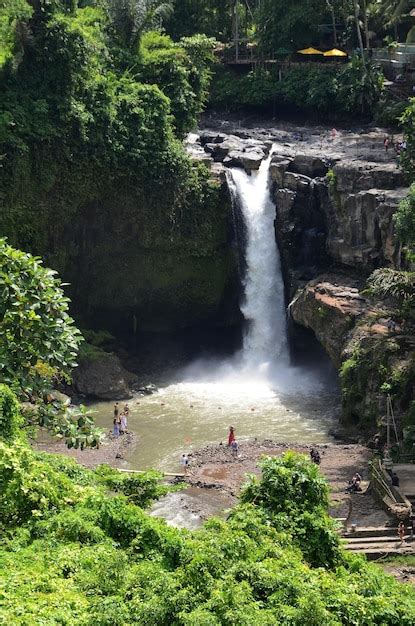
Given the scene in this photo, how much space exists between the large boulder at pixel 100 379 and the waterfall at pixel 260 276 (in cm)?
780

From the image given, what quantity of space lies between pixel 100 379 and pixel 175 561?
25.1m

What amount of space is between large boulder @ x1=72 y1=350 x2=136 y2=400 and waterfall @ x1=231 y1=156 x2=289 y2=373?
7.80 m

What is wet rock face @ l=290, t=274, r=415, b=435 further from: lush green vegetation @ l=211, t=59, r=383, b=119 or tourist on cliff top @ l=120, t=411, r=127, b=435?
lush green vegetation @ l=211, t=59, r=383, b=119

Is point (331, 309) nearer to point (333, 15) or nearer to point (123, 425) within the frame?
point (123, 425)

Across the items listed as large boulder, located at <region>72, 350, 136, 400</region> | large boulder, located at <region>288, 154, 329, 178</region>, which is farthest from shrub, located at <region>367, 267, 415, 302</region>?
large boulder, located at <region>72, 350, 136, 400</region>

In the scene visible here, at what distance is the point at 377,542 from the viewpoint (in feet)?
82.2

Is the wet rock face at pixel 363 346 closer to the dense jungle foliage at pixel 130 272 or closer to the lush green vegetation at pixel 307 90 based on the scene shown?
the dense jungle foliage at pixel 130 272

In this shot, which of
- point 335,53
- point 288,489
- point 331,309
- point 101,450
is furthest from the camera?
point 335,53

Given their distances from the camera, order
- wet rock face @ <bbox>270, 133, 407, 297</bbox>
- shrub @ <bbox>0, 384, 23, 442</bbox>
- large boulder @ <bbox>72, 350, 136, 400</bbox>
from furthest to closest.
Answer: wet rock face @ <bbox>270, 133, 407, 297</bbox>, large boulder @ <bbox>72, 350, 136, 400</bbox>, shrub @ <bbox>0, 384, 23, 442</bbox>

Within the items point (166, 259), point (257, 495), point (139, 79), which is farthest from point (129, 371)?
point (257, 495)

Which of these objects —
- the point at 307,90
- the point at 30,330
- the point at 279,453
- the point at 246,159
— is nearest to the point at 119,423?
the point at 279,453

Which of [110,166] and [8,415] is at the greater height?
[110,166]

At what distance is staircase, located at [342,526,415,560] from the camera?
24.4 metres

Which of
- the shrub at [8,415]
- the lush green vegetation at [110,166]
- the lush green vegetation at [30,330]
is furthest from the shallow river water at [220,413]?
the shrub at [8,415]
